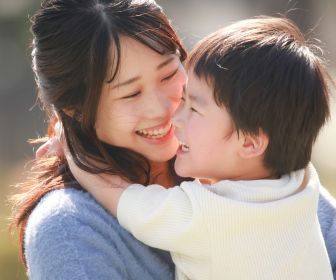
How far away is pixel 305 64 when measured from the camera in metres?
2.06

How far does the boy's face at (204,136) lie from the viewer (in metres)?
2.10

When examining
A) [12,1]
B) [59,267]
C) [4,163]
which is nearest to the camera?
[59,267]

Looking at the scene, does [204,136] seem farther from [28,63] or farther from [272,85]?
[28,63]

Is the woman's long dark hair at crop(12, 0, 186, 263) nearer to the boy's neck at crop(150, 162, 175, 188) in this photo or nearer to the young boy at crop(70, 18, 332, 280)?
the boy's neck at crop(150, 162, 175, 188)

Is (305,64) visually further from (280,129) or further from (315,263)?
(315,263)

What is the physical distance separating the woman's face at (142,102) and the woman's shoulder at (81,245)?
0.98 ft

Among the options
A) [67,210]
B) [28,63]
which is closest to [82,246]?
[67,210]

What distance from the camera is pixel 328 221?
2418 millimetres

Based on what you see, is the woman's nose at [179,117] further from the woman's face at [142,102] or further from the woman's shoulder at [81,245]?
the woman's shoulder at [81,245]

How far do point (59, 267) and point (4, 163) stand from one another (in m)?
5.93

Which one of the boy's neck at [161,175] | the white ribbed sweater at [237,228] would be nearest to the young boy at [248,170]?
the white ribbed sweater at [237,228]

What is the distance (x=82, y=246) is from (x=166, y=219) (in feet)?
0.77

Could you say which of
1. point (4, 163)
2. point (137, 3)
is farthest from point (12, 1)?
point (137, 3)

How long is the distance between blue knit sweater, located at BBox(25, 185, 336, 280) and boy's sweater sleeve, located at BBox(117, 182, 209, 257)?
2.6 inches
